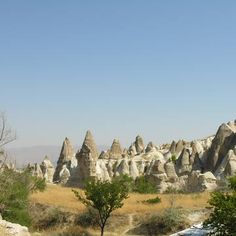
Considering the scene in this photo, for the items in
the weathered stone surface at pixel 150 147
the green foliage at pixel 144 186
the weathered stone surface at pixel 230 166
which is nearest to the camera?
the green foliage at pixel 144 186

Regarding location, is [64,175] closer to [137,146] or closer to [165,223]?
[137,146]

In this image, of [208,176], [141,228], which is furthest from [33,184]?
[208,176]

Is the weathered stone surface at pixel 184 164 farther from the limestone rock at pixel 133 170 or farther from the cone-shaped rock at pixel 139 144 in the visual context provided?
the cone-shaped rock at pixel 139 144

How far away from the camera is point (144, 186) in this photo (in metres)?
43.0

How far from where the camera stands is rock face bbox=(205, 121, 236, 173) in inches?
1970

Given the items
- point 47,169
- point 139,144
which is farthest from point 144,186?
point 139,144

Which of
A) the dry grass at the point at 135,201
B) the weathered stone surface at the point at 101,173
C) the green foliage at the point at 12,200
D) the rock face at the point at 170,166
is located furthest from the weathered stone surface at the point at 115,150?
the green foliage at the point at 12,200

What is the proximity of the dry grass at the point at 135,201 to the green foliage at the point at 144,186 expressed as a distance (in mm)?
2335

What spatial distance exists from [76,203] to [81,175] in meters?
10.9

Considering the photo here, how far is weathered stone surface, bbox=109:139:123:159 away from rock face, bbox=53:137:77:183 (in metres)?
5.63

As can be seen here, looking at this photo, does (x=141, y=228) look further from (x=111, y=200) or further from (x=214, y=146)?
(x=214, y=146)

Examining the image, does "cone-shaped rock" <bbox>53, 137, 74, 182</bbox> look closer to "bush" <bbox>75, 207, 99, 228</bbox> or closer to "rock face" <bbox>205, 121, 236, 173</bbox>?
"rock face" <bbox>205, 121, 236, 173</bbox>

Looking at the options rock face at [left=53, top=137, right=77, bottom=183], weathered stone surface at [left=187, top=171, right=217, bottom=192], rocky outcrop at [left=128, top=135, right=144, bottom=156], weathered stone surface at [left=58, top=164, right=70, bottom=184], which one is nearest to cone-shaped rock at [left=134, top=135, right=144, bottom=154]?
rocky outcrop at [left=128, top=135, right=144, bottom=156]

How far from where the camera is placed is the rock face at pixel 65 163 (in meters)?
56.3
